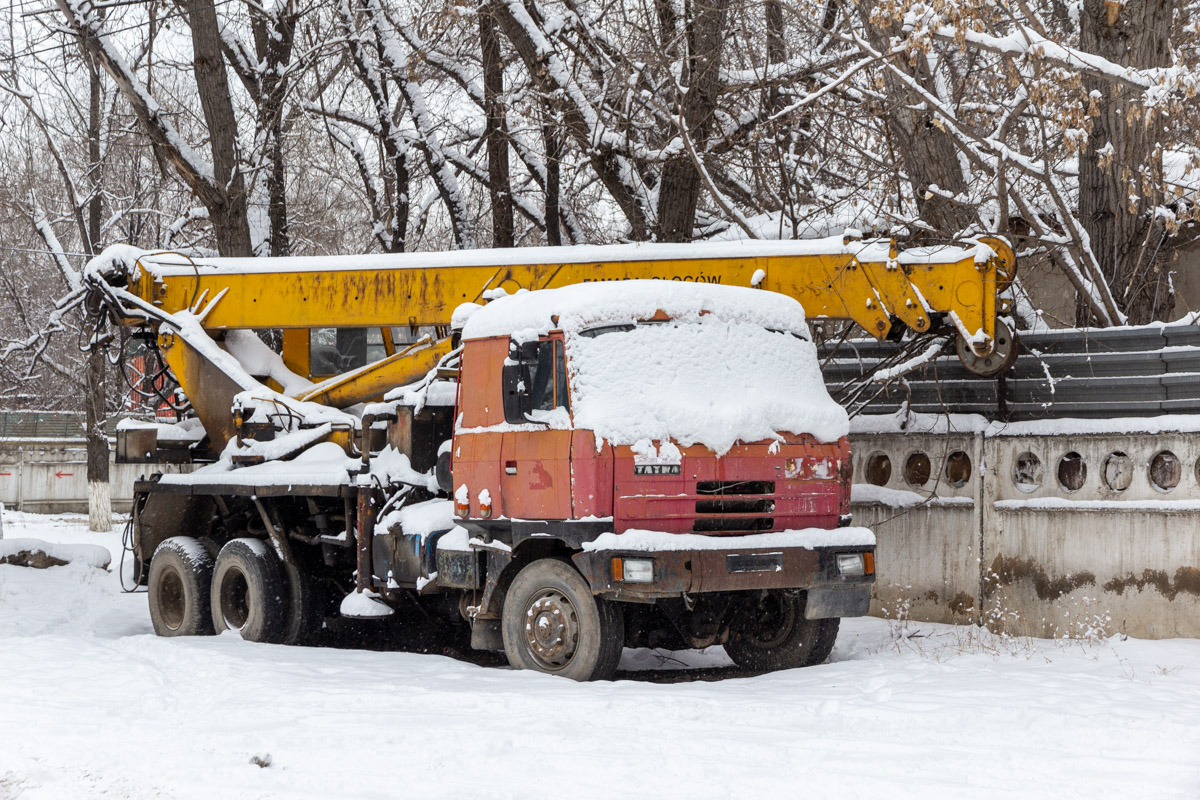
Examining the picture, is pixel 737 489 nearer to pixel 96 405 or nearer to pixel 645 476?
pixel 645 476

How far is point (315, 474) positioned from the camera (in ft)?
36.3

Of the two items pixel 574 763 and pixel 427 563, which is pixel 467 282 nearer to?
pixel 427 563

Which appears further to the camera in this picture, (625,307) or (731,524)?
(625,307)

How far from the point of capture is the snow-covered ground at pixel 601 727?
591 centimetres

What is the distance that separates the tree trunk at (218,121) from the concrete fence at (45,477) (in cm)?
1918

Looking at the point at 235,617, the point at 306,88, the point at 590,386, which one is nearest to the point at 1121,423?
the point at 590,386

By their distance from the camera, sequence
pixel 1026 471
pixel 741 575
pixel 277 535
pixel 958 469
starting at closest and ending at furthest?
pixel 741 575 < pixel 1026 471 < pixel 958 469 < pixel 277 535

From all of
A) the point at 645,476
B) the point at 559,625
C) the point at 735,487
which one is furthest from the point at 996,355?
the point at 559,625

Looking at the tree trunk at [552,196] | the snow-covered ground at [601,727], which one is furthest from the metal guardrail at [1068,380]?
the tree trunk at [552,196]

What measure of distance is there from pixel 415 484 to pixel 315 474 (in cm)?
114

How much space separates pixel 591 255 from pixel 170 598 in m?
5.26

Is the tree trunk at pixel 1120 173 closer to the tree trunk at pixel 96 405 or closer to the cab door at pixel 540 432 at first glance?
the cab door at pixel 540 432

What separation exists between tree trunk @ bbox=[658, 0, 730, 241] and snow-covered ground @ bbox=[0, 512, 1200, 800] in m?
6.81

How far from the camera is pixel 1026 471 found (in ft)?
36.1
